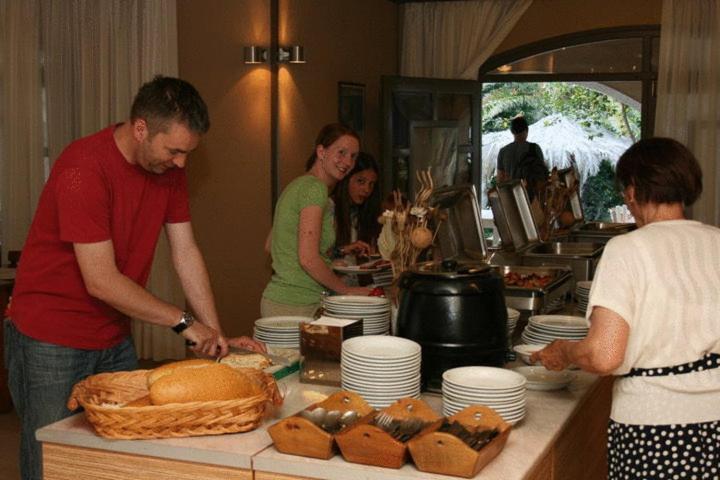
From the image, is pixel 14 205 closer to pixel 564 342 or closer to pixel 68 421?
pixel 68 421

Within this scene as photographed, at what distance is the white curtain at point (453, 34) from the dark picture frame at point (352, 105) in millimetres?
946

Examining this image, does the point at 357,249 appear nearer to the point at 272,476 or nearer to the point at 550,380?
the point at 550,380

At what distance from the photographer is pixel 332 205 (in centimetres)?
453

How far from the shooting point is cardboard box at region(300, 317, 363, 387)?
2689 millimetres

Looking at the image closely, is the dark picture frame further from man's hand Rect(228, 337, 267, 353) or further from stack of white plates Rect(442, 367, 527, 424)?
stack of white plates Rect(442, 367, 527, 424)

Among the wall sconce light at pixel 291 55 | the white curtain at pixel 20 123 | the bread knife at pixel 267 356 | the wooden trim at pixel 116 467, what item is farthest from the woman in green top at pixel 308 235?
the white curtain at pixel 20 123

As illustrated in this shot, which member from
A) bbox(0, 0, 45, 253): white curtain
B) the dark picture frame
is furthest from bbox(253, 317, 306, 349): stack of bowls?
the dark picture frame

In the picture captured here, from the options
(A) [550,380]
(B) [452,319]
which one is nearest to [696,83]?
(A) [550,380]

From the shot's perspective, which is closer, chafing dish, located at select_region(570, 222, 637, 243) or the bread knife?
the bread knife

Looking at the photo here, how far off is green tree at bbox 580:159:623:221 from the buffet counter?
23.4 feet

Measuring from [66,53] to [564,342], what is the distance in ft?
17.1

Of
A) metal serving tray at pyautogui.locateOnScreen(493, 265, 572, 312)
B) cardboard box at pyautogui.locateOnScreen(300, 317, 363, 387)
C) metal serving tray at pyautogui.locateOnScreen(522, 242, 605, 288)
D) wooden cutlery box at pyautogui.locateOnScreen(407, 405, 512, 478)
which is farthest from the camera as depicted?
metal serving tray at pyautogui.locateOnScreen(522, 242, 605, 288)

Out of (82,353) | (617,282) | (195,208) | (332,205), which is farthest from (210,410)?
(195,208)

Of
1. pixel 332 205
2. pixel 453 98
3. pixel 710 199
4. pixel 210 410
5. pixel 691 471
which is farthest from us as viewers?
pixel 453 98
